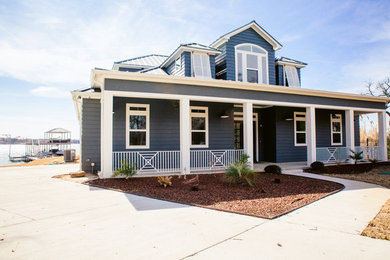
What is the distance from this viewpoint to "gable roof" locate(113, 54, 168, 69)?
1227 centimetres

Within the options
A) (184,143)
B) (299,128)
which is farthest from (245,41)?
(184,143)

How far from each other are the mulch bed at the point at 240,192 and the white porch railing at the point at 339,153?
4.08m

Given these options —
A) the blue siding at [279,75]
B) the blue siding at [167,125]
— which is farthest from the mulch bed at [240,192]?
the blue siding at [279,75]

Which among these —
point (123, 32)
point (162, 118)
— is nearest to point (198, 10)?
point (123, 32)

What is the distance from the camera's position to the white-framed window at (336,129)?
13.9 m

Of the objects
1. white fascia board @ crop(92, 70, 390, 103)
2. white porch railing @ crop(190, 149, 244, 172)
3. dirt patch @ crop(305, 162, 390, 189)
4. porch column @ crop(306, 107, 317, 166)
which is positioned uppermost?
white fascia board @ crop(92, 70, 390, 103)

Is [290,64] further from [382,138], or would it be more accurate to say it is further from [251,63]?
[382,138]

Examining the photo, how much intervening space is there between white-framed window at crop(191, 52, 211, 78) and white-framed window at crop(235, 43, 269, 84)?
4.99 ft

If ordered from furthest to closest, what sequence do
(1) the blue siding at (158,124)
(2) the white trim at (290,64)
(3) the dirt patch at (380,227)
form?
(2) the white trim at (290,64) → (1) the blue siding at (158,124) → (3) the dirt patch at (380,227)

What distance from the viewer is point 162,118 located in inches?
396

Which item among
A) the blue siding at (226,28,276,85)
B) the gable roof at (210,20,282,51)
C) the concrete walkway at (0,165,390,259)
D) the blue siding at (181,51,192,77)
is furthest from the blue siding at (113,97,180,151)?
the concrete walkway at (0,165,390,259)

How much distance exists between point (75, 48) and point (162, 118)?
4.87 metres

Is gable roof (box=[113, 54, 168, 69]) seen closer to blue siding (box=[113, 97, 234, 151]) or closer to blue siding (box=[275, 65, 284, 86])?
blue siding (box=[113, 97, 234, 151])

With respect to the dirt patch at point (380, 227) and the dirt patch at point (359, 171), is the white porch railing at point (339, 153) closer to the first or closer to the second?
the dirt patch at point (359, 171)
